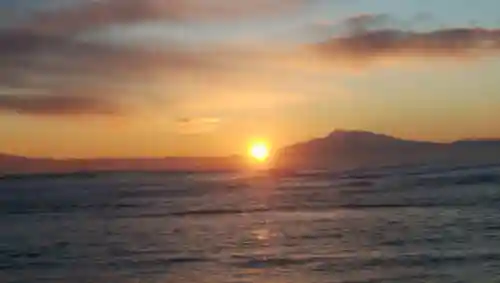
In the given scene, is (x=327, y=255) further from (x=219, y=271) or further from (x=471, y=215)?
(x=471, y=215)

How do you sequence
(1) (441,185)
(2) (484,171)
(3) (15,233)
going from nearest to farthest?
1. (3) (15,233)
2. (1) (441,185)
3. (2) (484,171)

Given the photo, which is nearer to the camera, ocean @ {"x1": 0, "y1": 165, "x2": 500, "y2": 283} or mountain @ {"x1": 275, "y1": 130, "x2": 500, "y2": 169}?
ocean @ {"x1": 0, "y1": 165, "x2": 500, "y2": 283}

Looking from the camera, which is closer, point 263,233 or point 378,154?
point 263,233

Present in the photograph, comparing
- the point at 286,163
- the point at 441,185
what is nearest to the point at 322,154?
the point at 286,163

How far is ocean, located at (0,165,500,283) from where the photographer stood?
63.0 ft

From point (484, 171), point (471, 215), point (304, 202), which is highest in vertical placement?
point (484, 171)

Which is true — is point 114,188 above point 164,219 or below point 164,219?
above

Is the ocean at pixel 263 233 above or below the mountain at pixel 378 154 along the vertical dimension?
below

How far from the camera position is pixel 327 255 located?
21094 millimetres

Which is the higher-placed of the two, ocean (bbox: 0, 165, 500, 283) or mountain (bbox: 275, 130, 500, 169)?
mountain (bbox: 275, 130, 500, 169)

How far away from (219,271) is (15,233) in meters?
11.7

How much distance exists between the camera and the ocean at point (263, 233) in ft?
63.0

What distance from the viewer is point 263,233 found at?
2647cm

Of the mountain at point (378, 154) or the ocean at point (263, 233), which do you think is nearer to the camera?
the ocean at point (263, 233)
